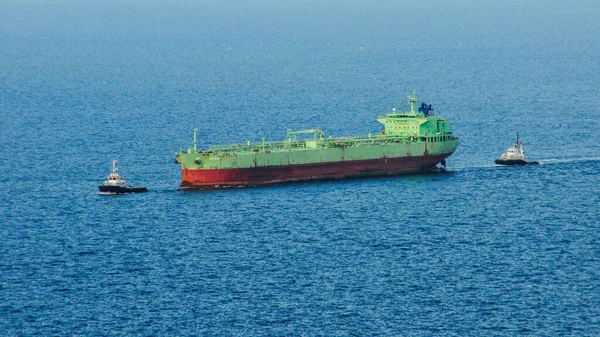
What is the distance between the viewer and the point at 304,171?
138 meters

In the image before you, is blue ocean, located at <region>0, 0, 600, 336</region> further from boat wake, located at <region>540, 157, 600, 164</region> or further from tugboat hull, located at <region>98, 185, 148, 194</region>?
tugboat hull, located at <region>98, 185, 148, 194</region>

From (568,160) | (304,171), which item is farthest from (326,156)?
(568,160)

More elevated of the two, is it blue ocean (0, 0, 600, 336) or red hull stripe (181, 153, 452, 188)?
red hull stripe (181, 153, 452, 188)

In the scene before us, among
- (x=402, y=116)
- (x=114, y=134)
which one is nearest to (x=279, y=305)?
(x=402, y=116)

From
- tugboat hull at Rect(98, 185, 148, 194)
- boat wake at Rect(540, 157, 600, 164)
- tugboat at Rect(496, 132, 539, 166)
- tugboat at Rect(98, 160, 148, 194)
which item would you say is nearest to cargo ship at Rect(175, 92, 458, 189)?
tugboat hull at Rect(98, 185, 148, 194)

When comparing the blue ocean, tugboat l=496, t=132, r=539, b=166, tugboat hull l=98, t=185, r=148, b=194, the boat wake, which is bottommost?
the blue ocean

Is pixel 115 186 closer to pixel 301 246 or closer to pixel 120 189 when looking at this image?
pixel 120 189

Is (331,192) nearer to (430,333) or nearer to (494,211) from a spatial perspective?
(494,211)

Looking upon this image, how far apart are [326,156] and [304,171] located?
9.97 feet

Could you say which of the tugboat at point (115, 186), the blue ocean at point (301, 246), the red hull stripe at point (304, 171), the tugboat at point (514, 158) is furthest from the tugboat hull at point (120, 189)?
the tugboat at point (514, 158)

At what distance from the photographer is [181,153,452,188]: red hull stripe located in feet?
440

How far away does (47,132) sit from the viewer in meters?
172

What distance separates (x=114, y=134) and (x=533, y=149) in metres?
55.2

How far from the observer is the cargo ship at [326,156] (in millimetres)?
134250
